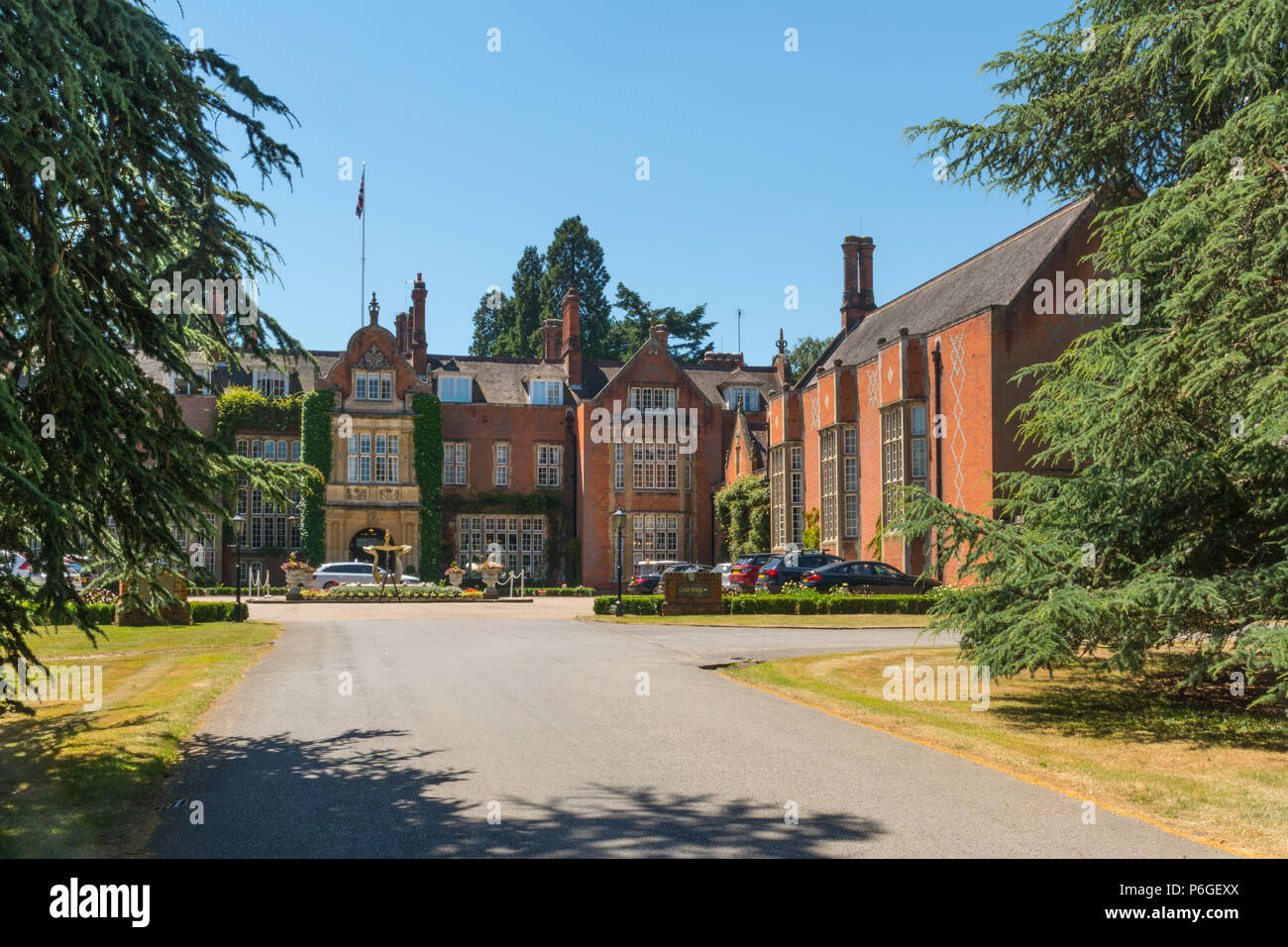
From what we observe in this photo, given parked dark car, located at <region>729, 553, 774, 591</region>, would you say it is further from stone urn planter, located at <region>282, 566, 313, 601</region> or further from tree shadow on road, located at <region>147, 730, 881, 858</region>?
tree shadow on road, located at <region>147, 730, 881, 858</region>

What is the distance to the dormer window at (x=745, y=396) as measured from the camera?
57.1m

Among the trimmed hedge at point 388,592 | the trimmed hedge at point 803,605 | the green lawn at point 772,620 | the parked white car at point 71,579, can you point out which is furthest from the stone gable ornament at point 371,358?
the parked white car at point 71,579

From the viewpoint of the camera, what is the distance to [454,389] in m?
54.2

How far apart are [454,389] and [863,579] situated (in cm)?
2836

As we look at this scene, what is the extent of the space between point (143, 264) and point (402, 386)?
1689 inches

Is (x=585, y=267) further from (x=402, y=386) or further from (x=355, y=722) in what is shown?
(x=355, y=722)

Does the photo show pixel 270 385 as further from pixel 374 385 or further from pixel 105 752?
pixel 105 752

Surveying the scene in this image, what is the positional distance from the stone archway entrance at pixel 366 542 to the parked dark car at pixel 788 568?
20.9 metres

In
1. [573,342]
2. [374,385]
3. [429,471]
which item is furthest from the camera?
[573,342]

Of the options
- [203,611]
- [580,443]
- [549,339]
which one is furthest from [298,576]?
[549,339]

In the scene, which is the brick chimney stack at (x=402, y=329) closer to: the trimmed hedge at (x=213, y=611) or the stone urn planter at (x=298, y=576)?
the stone urn planter at (x=298, y=576)

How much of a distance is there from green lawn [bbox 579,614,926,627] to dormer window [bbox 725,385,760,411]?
29.5 meters
